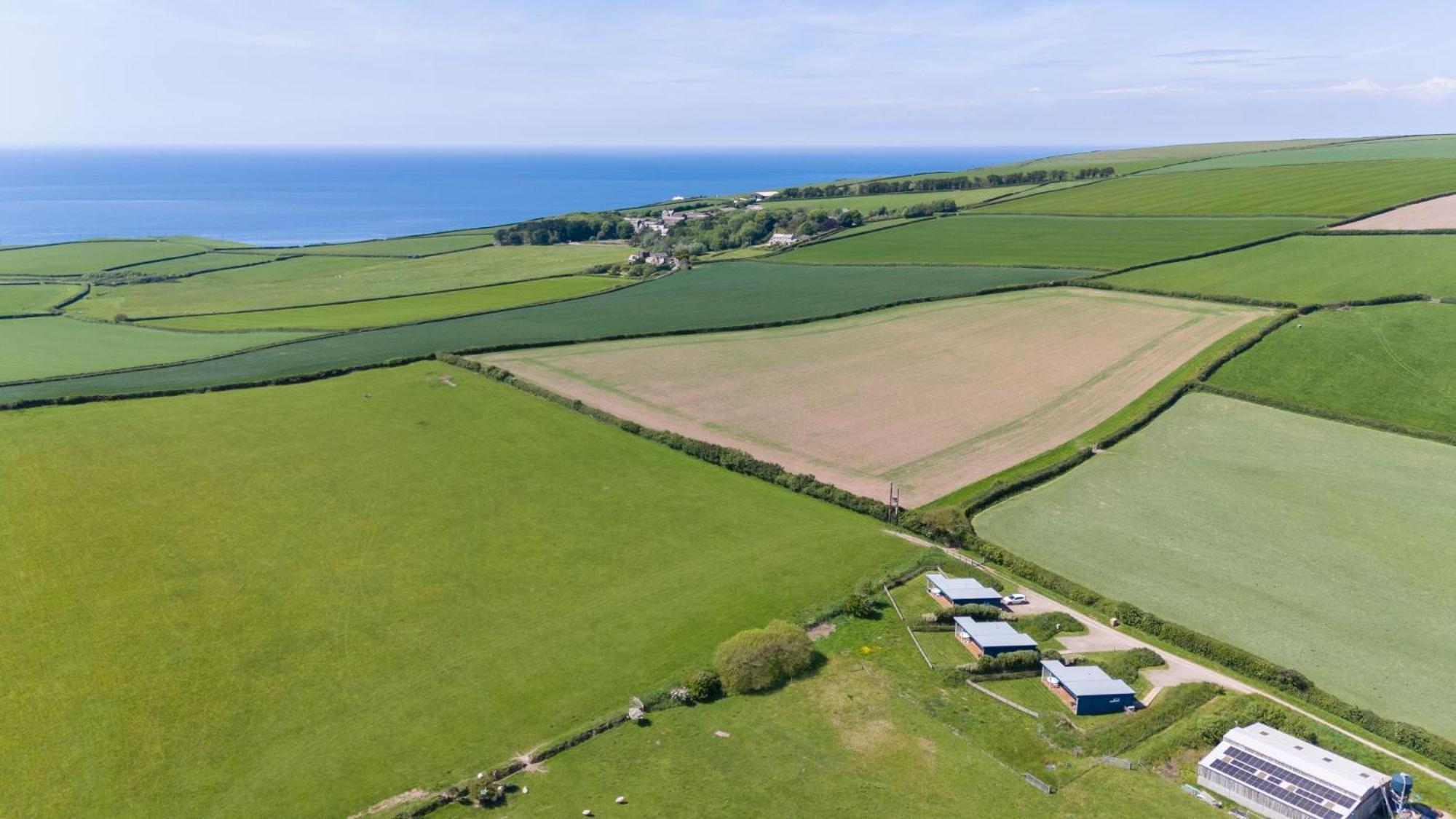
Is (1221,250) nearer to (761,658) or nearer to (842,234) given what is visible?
(842,234)

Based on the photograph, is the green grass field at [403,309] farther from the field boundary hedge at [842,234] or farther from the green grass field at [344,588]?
the green grass field at [344,588]

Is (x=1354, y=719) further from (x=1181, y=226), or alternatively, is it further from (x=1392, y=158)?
(x=1392, y=158)

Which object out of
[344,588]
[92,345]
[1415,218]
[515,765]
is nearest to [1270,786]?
[515,765]

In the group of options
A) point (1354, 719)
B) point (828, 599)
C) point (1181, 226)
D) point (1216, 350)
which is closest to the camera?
point (1354, 719)

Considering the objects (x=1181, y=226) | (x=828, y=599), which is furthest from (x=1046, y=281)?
(x=828, y=599)

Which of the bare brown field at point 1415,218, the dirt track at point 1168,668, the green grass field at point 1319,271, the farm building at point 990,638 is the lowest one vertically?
the dirt track at point 1168,668

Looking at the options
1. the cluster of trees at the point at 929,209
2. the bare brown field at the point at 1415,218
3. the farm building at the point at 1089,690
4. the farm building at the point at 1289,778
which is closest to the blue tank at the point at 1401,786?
the farm building at the point at 1289,778

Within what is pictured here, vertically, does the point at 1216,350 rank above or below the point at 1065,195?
below
